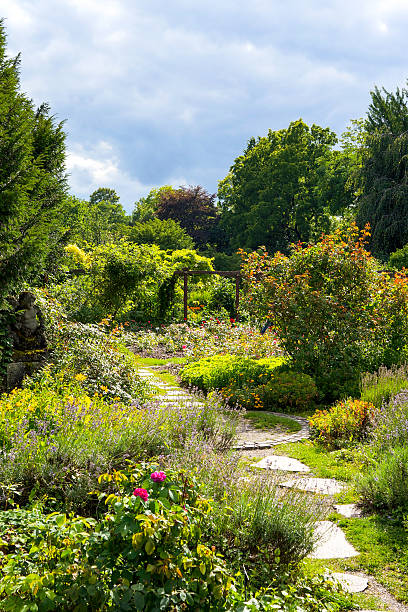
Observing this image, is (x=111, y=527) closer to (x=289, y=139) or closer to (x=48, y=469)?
(x=48, y=469)

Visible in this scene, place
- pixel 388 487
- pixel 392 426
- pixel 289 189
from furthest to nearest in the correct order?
1. pixel 289 189
2. pixel 392 426
3. pixel 388 487

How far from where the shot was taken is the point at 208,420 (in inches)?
178

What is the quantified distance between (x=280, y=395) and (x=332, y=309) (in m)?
1.66

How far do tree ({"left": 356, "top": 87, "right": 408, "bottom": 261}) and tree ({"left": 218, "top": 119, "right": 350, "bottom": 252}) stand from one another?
122 inches

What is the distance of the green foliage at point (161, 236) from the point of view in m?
24.0

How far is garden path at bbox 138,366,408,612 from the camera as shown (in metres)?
2.49

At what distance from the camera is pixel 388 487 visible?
11.0 ft

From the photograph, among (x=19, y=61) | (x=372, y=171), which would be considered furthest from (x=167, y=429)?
(x=372, y=171)

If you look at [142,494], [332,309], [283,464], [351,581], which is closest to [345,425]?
[283,464]

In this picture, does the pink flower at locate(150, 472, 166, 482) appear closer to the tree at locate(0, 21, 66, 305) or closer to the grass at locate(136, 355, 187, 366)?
the tree at locate(0, 21, 66, 305)

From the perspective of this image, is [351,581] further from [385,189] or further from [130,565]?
[385,189]

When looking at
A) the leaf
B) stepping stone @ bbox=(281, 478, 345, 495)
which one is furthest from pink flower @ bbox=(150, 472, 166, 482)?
stepping stone @ bbox=(281, 478, 345, 495)

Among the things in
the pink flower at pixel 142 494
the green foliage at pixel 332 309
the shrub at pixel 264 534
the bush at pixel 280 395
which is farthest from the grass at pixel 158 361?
the pink flower at pixel 142 494

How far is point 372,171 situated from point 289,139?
670 cm
